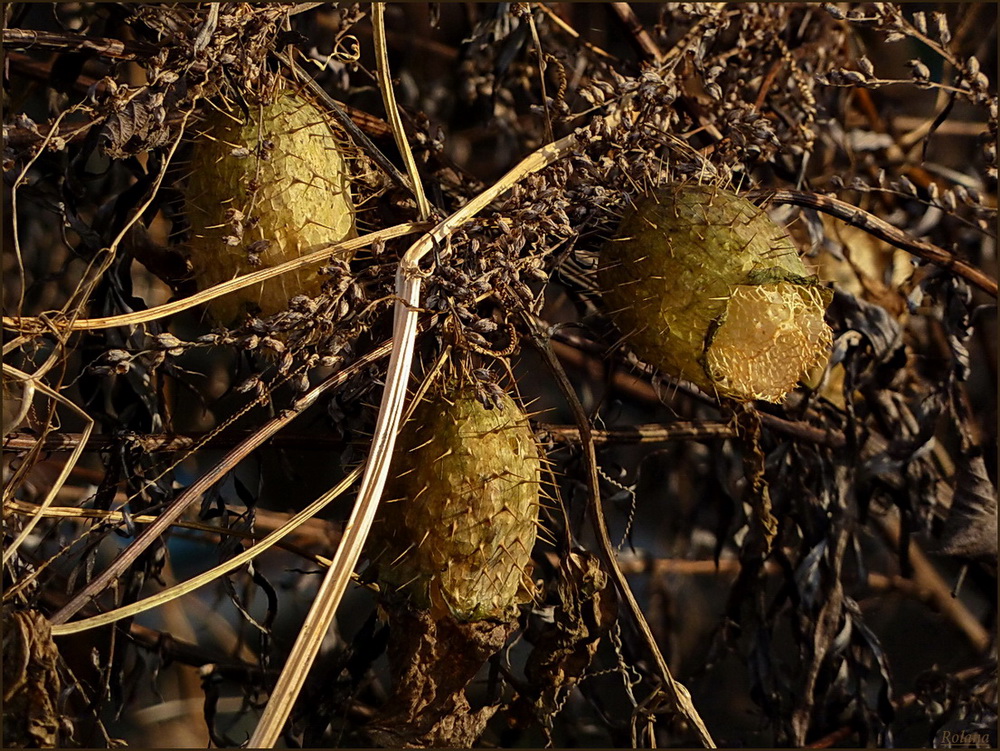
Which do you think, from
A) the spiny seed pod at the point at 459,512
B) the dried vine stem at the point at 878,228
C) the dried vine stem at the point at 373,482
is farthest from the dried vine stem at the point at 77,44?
the dried vine stem at the point at 878,228

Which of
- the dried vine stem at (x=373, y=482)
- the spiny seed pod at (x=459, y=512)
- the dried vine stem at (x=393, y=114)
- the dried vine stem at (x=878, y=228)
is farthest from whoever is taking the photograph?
the dried vine stem at (x=878, y=228)

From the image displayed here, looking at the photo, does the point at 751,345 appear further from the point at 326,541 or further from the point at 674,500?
the point at 326,541

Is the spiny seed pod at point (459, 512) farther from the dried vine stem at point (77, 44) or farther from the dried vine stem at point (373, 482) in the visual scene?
the dried vine stem at point (77, 44)

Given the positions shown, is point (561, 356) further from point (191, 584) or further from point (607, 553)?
point (191, 584)

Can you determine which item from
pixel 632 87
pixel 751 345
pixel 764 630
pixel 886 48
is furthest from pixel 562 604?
pixel 886 48

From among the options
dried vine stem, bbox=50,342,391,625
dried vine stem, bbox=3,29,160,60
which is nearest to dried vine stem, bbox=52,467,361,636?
dried vine stem, bbox=50,342,391,625

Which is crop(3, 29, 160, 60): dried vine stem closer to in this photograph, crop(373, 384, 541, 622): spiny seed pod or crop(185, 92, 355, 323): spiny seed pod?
crop(185, 92, 355, 323): spiny seed pod
